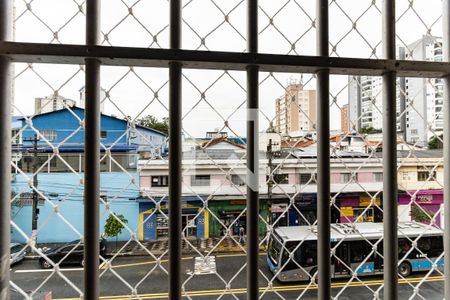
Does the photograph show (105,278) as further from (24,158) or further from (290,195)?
(290,195)

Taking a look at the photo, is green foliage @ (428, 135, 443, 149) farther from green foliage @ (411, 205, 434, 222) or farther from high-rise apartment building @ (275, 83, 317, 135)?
high-rise apartment building @ (275, 83, 317, 135)

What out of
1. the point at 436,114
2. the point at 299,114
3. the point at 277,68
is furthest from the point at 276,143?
the point at 436,114

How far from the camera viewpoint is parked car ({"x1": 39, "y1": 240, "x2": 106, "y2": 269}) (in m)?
0.53

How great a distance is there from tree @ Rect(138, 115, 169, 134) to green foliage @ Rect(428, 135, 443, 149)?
0.67m

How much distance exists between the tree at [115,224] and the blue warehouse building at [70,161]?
0.04ft

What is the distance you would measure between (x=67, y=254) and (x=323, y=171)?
21.1 inches

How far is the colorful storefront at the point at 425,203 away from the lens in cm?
67

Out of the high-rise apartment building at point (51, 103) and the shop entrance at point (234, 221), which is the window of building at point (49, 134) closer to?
the high-rise apartment building at point (51, 103)

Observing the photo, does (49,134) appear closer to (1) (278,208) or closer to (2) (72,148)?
(2) (72,148)

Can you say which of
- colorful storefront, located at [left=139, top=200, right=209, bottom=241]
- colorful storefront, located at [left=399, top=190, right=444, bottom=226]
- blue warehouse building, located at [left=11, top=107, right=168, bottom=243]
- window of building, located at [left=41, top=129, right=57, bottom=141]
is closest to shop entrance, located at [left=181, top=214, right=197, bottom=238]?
colorful storefront, located at [left=139, top=200, right=209, bottom=241]

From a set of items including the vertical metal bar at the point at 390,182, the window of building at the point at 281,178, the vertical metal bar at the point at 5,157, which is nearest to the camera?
the vertical metal bar at the point at 5,157

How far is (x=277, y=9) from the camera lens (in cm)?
64

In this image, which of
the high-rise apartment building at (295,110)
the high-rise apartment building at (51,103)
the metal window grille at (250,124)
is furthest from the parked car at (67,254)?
the high-rise apartment building at (295,110)

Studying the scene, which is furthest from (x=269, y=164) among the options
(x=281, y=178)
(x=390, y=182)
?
(x=390, y=182)
